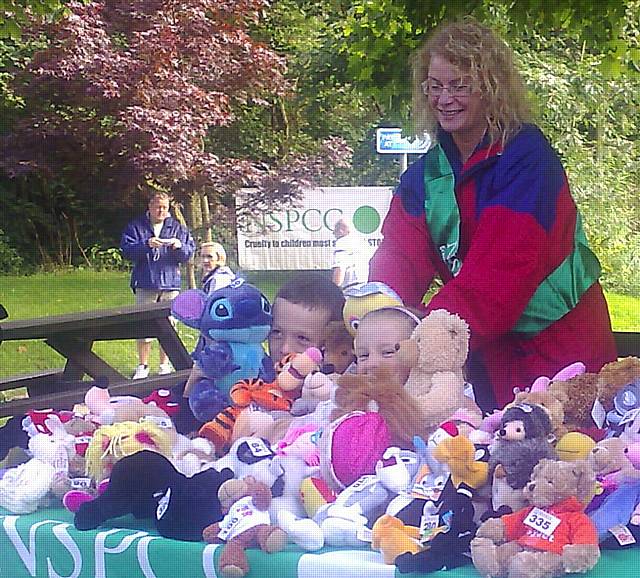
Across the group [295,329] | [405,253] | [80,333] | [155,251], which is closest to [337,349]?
[295,329]

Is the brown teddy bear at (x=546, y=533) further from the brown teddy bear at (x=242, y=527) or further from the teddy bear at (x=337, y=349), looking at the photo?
the teddy bear at (x=337, y=349)

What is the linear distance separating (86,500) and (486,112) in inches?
20.1

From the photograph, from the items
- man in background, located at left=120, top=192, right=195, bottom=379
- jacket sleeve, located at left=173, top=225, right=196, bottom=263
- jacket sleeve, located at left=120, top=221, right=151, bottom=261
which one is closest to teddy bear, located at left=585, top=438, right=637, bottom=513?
man in background, located at left=120, top=192, right=195, bottom=379

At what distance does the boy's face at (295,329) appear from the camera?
884mm

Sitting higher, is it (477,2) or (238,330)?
(477,2)

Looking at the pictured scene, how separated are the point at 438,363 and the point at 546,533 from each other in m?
0.20

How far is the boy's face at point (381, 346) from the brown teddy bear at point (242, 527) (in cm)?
15

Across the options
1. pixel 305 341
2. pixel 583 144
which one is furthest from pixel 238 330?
pixel 583 144

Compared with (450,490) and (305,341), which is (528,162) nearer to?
(305,341)

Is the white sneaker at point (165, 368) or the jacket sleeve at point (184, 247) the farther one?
the jacket sleeve at point (184, 247)

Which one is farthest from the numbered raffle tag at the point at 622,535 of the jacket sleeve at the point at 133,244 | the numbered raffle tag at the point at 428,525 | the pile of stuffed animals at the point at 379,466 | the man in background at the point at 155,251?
the jacket sleeve at the point at 133,244

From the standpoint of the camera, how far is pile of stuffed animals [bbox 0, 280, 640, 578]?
0.56m

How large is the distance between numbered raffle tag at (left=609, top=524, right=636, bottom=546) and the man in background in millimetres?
1560

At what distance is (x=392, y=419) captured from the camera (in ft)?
2.21
